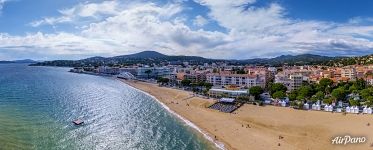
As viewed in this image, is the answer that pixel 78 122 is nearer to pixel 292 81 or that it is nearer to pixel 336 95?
pixel 336 95

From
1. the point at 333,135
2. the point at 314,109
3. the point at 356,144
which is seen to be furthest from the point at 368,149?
the point at 314,109

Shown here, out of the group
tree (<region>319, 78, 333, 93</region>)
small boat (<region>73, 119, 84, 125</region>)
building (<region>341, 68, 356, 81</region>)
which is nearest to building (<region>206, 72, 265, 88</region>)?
tree (<region>319, 78, 333, 93</region>)

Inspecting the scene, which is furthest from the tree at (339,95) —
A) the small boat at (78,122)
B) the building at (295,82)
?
the small boat at (78,122)

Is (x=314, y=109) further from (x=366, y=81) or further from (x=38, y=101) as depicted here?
(x=38, y=101)

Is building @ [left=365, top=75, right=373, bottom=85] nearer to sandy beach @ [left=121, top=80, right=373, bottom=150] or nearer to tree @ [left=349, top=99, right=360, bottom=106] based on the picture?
tree @ [left=349, top=99, right=360, bottom=106]

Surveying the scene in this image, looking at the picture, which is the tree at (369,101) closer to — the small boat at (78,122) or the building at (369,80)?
the building at (369,80)

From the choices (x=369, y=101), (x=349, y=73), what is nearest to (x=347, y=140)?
(x=369, y=101)
